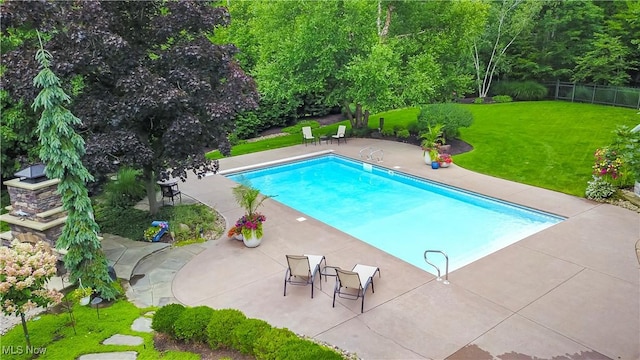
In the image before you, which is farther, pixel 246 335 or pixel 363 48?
pixel 363 48

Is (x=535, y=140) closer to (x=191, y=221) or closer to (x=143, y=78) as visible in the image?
(x=191, y=221)

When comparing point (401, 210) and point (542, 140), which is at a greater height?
point (542, 140)

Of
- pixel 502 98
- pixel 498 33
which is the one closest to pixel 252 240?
pixel 502 98

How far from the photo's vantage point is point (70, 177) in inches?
290

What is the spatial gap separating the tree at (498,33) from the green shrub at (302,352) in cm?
3024

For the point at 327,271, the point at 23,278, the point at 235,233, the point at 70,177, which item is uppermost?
the point at 70,177

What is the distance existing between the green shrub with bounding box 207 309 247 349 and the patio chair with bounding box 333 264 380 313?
6.41ft

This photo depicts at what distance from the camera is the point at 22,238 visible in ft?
28.2

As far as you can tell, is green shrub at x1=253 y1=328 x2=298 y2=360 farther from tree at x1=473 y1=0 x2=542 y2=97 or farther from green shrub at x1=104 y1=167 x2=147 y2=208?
tree at x1=473 y1=0 x2=542 y2=97

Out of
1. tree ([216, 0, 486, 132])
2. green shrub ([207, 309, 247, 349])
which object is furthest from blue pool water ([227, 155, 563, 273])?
green shrub ([207, 309, 247, 349])

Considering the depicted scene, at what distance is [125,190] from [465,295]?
398 inches

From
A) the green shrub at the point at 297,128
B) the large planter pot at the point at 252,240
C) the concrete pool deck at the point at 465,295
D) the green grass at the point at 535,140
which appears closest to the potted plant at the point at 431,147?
the green grass at the point at 535,140

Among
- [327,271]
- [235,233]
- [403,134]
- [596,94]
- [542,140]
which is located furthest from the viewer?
[596,94]

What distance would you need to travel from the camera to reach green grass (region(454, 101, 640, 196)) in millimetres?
15312
